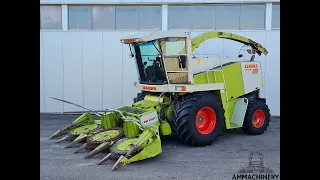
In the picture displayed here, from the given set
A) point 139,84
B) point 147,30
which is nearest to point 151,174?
point 139,84

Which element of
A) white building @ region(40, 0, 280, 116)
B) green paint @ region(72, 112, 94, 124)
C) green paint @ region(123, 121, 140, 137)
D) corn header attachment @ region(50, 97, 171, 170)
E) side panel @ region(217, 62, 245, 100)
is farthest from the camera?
white building @ region(40, 0, 280, 116)

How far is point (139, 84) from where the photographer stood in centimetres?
738

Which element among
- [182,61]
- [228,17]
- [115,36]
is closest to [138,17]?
[115,36]

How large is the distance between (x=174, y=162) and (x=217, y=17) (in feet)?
20.3

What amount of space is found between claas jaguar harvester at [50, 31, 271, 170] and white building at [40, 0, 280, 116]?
289 centimetres

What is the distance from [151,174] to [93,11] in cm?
721

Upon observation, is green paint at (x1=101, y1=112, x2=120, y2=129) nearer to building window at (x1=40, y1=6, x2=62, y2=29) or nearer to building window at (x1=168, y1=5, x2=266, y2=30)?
building window at (x1=168, y1=5, x2=266, y2=30)

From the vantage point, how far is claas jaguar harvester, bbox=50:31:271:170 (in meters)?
6.02

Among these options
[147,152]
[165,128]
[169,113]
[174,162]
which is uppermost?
[169,113]

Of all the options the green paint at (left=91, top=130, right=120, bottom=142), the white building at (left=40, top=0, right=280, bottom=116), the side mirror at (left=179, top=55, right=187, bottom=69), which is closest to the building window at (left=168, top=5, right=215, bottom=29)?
the white building at (left=40, top=0, right=280, bottom=116)

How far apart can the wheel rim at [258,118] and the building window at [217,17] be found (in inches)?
138

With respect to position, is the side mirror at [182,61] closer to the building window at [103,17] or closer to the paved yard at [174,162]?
the paved yard at [174,162]

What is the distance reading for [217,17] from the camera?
10.5 m

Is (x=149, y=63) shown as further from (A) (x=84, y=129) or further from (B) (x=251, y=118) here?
(B) (x=251, y=118)
